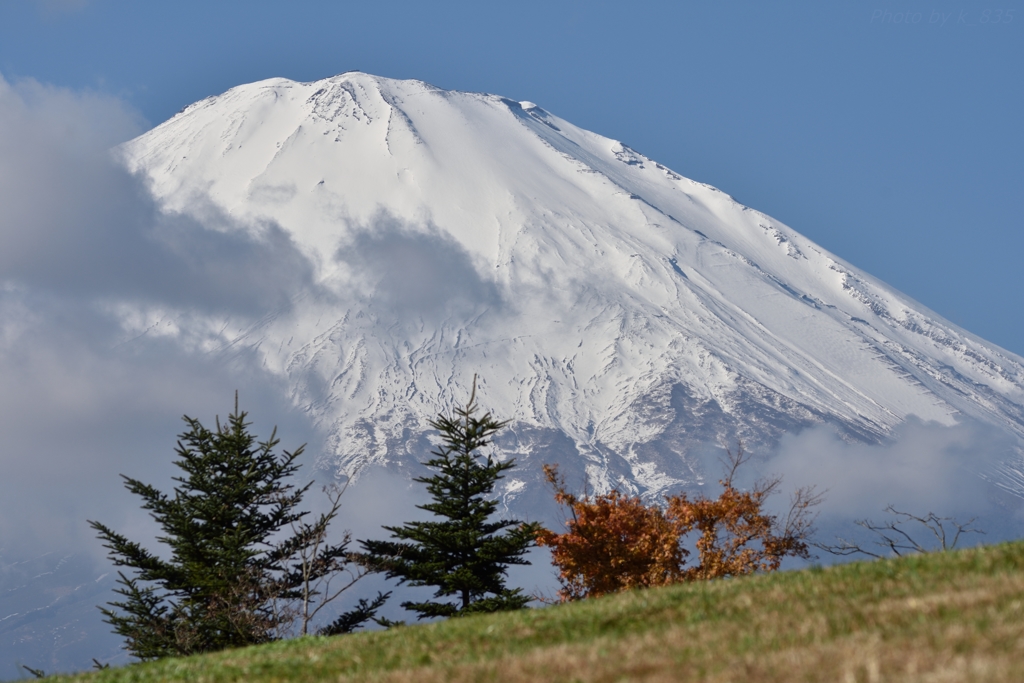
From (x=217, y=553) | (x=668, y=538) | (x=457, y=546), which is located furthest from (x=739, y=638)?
(x=457, y=546)

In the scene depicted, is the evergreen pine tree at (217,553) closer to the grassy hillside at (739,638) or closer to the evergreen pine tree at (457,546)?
the evergreen pine tree at (457,546)

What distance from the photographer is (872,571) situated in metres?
12.7

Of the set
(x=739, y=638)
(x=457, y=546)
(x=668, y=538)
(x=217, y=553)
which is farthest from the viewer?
(x=457, y=546)

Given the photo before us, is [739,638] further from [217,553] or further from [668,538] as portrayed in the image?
[217,553]

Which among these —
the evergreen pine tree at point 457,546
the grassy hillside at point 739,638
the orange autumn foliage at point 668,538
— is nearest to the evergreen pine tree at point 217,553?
the evergreen pine tree at point 457,546

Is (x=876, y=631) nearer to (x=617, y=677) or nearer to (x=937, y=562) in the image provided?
(x=617, y=677)

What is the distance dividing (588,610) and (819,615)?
12.2 feet

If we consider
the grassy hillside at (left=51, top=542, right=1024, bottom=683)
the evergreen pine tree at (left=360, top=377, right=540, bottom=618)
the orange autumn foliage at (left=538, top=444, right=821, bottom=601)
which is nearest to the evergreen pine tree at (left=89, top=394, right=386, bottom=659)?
the evergreen pine tree at (left=360, top=377, right=540, bottom=618)

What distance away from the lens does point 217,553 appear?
39125 millimetres

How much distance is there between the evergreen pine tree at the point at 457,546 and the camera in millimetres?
41375

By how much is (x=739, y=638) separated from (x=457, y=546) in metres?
32.9

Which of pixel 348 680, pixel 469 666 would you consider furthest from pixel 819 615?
pixel 348 680

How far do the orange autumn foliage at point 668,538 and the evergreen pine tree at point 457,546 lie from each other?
Answer: 5.82 feet

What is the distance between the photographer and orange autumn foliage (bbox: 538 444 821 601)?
112 ft
